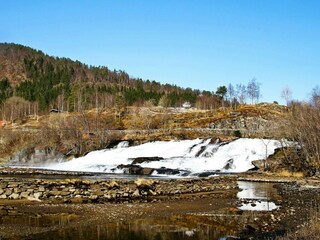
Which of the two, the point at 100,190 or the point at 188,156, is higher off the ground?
the point at 188,156

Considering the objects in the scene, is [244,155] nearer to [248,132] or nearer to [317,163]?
[317,163]

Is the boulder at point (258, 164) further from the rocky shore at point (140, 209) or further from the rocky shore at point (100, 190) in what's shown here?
the rocky shore at point (100, 190)

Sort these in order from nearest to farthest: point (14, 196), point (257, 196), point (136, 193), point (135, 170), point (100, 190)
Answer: point (14, 196), point (136, 193), point (100, 190), point (257, 196), point (135, 170)

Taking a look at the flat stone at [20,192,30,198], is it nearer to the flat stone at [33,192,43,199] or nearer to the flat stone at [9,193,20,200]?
the flat stone at [9,193,20,200]

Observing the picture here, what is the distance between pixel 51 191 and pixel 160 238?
1363 centimetres

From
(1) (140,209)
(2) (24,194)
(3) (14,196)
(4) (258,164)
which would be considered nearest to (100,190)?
(2) (24,194)

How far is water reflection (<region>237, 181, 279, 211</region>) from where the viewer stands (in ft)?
80.1

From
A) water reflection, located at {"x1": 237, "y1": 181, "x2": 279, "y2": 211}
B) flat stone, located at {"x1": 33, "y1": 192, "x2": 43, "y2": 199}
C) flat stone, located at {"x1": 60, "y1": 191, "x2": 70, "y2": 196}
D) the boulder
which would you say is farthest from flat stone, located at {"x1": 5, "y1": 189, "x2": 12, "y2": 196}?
the boulder

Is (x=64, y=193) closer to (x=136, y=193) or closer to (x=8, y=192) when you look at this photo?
(x=8, y=192)

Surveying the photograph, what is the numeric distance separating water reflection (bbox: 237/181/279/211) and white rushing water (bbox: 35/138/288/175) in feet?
43.8

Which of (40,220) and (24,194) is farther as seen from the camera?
(24,194)

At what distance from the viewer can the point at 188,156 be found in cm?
5966

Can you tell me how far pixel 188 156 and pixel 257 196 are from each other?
2991 cm

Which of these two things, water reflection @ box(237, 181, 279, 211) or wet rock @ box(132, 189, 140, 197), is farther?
wet rock @ box(132, 189, 140, 197)
